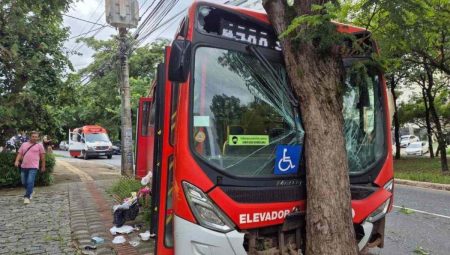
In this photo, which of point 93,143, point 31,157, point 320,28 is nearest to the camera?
point 320,28

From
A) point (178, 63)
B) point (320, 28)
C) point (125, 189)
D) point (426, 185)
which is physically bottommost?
point (426, 185)

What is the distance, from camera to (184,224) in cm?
350

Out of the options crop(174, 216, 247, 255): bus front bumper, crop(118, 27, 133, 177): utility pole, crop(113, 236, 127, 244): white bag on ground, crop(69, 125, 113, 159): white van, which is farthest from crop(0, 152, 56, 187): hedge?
crop(69, 125, 113, 159): white van

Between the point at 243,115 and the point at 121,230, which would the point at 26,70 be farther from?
the point at 243,115

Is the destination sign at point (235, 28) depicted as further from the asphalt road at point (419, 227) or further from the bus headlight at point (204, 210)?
the asphalt road at point (419, 227)

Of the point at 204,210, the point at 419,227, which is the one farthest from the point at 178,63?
the point at 419,227

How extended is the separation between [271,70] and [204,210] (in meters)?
1.50

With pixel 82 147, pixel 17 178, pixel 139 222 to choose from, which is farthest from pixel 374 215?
pixel 82 147

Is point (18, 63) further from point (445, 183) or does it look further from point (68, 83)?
point (445, 183)

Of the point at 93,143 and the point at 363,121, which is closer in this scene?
the point at 363,121

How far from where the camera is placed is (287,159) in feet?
13.0

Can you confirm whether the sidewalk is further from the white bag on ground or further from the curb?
the curb

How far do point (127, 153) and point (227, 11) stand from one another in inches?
421

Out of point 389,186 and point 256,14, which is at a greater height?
point 256,14
